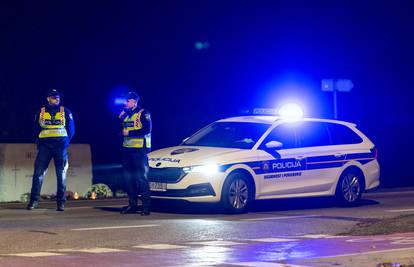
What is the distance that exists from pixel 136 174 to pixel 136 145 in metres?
0.43

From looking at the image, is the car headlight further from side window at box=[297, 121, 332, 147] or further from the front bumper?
side window at box=[297, 121, 332, 147]

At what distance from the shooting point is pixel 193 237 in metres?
11.7

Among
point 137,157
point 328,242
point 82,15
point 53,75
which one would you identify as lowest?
point 328,242

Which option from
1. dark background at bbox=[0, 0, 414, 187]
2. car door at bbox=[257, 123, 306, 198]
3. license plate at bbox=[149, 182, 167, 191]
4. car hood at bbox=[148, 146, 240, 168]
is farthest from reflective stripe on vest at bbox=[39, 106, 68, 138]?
dark background at bbox=[0, 0, 414, 187]

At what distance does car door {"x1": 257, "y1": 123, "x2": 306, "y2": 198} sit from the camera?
15383 mm

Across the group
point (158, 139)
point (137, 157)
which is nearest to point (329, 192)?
point (137, 157)

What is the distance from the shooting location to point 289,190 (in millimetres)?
15859

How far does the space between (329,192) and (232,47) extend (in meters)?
8.89

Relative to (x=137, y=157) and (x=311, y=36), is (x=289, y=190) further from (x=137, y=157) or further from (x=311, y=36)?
(x=311, y=36)

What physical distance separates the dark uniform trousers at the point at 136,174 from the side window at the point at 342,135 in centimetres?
383

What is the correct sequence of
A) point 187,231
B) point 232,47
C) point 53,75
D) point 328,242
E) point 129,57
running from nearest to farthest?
point 328,242 → point 187,231 → point 53,75 → point 129,57 → point 232,47

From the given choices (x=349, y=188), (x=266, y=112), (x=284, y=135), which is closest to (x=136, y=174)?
(x=284, y=135)

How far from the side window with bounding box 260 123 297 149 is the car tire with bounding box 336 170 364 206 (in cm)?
124

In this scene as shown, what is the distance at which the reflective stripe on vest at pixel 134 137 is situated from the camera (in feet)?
47.2
